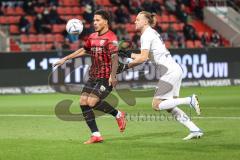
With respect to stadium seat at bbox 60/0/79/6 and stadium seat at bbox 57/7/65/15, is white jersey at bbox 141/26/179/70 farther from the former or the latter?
stadium seat at bbox 60/0/79/6

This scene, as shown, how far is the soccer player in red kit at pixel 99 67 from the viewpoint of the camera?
11602mm

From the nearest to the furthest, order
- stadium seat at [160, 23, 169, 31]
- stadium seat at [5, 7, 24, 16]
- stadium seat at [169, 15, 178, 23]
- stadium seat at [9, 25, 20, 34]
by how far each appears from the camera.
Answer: stadium seat at [9, 25, 20, 34], stadium seat at [5, 7, 24, 16], stadium seat at [160, 23, 169, 31], stadium seat at [169, 15, 178, 23]

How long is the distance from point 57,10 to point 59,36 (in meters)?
2.59

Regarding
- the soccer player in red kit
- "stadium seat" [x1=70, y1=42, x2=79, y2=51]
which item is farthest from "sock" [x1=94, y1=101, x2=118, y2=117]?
"stadium seat" [x1=70, y1=42, x2=79, y2=51]

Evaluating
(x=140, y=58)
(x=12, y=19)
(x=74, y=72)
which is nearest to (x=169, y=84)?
(x=140, y=58)

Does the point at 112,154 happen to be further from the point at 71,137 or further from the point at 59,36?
the point at 59,36

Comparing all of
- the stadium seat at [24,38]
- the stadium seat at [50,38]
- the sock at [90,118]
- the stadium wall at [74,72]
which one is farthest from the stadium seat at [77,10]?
the sock at [90,118]

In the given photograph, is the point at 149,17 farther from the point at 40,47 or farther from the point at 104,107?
the point at 40,47

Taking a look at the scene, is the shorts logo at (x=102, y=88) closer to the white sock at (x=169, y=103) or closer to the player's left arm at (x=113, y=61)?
the player's left arm at (x=113, y=61)

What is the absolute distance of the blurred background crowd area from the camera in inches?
→ 1167

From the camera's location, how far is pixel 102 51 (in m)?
11.7

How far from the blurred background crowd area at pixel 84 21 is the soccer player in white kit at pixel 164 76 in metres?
16.5

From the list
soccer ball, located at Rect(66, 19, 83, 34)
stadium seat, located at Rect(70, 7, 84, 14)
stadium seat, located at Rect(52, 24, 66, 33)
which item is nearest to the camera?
soccer ball, located at Rect(66, 19, 83, 34)

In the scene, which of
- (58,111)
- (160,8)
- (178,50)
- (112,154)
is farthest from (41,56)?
(112,154)
